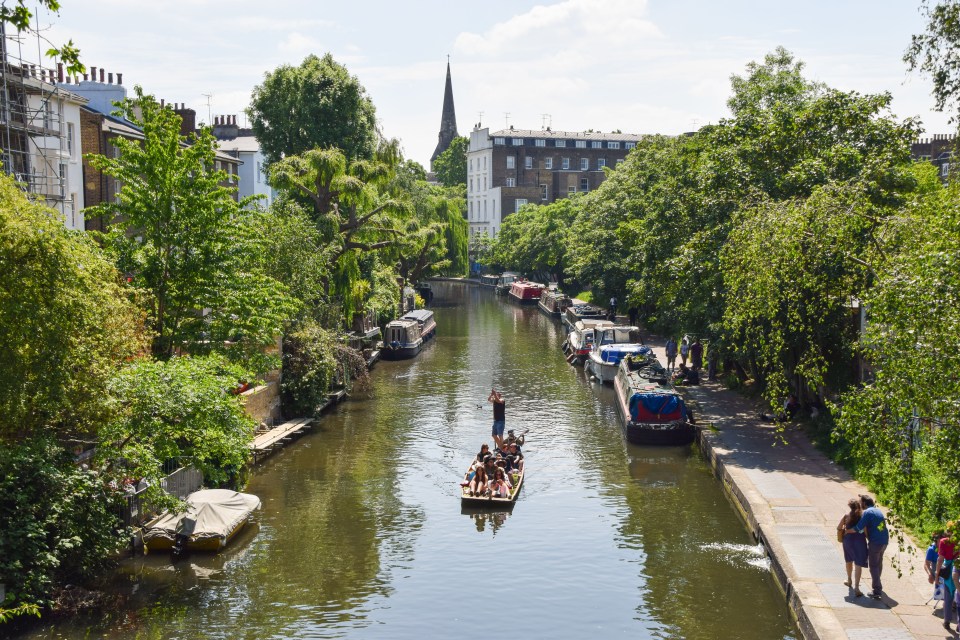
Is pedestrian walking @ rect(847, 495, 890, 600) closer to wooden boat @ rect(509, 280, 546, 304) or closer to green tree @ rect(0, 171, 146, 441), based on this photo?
green tree @ rect(0, 171, 146, 441)

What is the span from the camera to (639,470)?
1119 inches

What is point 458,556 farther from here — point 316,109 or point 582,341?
point 316,109

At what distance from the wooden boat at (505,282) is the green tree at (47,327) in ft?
269

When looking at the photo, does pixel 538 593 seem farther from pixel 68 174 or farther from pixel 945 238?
pixel 68 174

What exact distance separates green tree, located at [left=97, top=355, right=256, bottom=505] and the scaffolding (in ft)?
54.5

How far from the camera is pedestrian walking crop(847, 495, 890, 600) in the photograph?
15555 millimetres

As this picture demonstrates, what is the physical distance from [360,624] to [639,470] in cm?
1341

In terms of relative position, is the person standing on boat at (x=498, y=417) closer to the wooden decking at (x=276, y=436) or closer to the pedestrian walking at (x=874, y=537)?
the wooden decking at (x=276, y=436)

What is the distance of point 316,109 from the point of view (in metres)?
52.5

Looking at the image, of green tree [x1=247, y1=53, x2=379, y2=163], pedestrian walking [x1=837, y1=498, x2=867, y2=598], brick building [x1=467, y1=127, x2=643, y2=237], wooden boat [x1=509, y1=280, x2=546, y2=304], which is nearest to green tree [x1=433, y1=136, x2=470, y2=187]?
brick building [x1=467, y1=127, x2=643, y2=237]

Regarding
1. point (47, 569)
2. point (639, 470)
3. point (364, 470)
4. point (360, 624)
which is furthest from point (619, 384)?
point (47, 569)

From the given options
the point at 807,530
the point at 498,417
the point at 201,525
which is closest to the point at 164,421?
the point at 201,525

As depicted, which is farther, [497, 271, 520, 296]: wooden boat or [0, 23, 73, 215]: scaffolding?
[497, 271, 520, 296]: wooden boat

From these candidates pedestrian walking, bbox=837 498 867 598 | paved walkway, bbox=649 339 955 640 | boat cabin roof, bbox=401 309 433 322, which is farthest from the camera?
boat cabin roof, bbox=401 309 433 322
